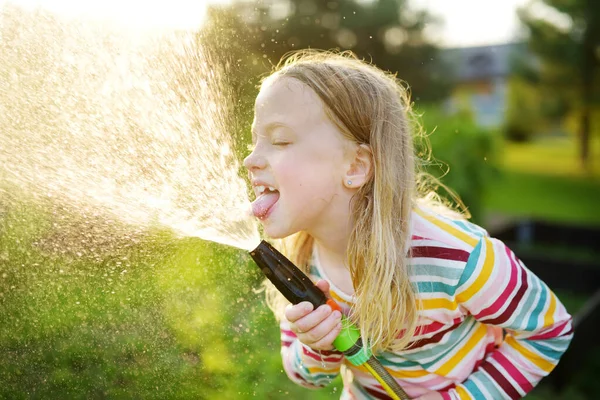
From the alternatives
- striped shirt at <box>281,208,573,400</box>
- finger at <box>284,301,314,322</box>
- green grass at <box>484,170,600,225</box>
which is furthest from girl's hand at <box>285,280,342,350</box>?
green grass at <box>484,170,600,225</box>

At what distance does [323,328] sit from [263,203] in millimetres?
384

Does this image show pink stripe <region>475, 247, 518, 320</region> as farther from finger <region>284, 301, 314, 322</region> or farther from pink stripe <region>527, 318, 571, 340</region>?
finger <region>284, 301, 314, 322</region>

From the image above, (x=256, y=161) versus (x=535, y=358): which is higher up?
(x=256, y=161)

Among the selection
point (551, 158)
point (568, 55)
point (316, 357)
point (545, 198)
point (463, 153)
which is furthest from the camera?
point (551, 158)

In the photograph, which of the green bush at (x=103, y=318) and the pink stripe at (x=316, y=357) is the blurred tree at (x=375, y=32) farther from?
the pink stripe at (x=316, y=357)

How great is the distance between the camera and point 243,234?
2.06 metres

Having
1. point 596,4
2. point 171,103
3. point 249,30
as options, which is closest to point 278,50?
point 249,30

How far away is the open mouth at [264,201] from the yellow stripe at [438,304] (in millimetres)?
527

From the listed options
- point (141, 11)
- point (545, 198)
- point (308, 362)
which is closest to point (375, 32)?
point (545, 198)

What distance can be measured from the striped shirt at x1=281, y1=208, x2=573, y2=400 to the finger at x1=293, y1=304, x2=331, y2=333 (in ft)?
0.80

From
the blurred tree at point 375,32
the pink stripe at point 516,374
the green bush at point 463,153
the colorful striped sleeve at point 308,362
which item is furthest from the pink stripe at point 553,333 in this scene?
the green bush at point 463,153

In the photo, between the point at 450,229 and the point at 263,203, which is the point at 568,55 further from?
the point at 263,203

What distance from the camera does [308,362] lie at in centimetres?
232

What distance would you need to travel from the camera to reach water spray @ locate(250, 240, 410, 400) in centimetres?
190
